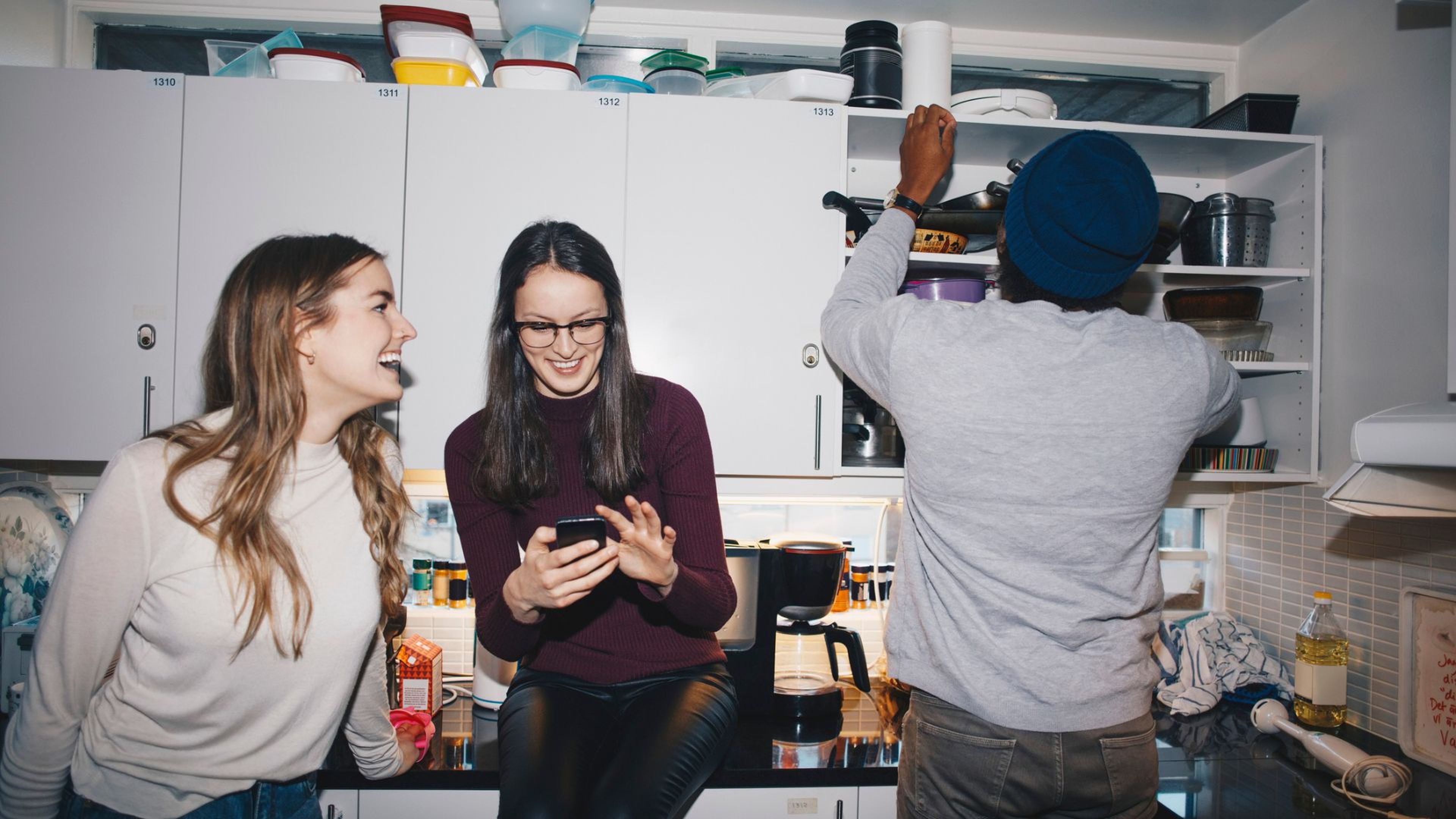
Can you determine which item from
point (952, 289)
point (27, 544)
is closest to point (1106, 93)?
point (952, 289)

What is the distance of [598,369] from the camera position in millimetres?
1482

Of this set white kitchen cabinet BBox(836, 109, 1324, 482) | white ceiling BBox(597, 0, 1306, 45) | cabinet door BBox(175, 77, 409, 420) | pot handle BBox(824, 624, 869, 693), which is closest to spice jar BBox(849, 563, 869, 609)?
pot handle BBox(824, 624, 869, 693)

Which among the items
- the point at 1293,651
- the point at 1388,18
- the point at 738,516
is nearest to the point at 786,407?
the point at 738,516

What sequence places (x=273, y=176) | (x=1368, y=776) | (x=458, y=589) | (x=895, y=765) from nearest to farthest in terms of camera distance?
(x=1368, y=776), (x=895, y=765), (x=273, y=176), (x=458, y=589)

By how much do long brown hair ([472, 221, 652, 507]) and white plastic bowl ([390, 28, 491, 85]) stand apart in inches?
24.8

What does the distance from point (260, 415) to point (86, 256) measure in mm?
845

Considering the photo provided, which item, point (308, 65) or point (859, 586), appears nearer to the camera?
point (308, 65)

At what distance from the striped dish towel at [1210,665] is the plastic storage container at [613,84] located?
1909mm

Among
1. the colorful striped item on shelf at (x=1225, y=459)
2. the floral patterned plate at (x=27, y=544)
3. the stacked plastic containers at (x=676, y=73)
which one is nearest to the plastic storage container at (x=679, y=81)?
the stacked plastic containers at (x=676, y=73)

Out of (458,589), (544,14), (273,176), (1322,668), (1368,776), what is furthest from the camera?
(458,589)

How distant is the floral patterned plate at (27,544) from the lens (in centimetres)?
178

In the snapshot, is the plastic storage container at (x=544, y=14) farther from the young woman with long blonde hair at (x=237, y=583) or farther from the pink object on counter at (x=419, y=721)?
the pink object on counter at (x=419, y=721)

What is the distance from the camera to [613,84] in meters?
1.83

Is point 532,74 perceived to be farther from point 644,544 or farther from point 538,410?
point 644,544
